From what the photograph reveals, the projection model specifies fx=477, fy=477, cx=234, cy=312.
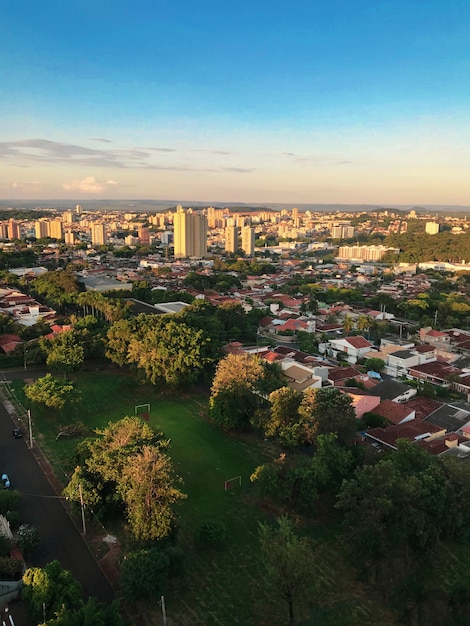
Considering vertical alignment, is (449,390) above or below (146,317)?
below

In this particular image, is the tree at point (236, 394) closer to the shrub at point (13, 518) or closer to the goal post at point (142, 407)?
the goal post at point (142, 407)

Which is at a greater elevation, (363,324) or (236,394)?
(236,394)

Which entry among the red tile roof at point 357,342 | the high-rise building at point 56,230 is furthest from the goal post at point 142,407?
the high-rise building at point 56,230

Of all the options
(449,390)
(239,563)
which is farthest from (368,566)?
(449,390)

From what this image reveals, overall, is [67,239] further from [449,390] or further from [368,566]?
[368,566]

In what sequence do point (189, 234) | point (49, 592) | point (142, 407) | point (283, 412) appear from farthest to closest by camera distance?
point (189, 234) → point (142, 407) → point (283, 412) → point (49, 592)

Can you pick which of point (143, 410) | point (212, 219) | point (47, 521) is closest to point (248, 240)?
point (143, 410)

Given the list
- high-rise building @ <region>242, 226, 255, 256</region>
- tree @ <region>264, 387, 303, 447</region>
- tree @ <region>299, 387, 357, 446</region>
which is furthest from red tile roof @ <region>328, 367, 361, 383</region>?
high-rise building @ <region>242, 226, 255, 256</region>

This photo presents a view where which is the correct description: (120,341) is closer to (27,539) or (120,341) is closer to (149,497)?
(27,539)
